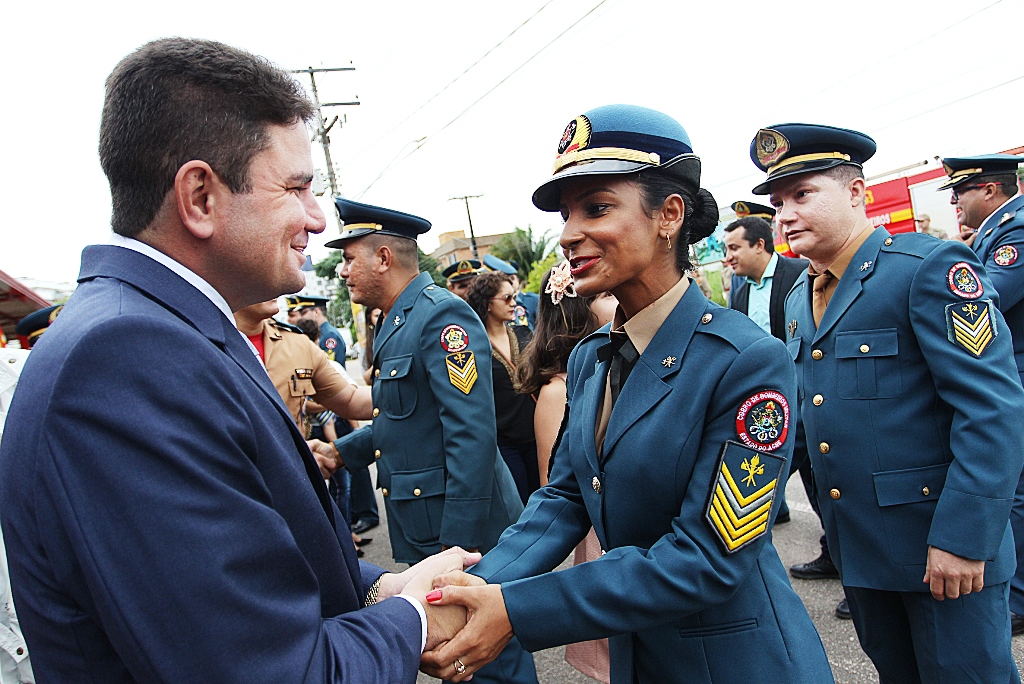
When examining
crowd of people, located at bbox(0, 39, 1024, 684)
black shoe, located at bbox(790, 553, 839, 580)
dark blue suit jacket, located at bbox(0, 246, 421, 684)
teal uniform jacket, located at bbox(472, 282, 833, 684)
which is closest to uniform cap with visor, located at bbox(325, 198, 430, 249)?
crowd of people, located at bbox(0, 39, 1024, 684)

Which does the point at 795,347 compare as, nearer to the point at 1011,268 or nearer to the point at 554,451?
the point at 554,451

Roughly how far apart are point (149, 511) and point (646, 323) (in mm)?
1198

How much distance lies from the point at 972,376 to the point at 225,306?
2100 mm

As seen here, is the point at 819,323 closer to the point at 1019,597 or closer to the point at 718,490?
the point at 718,490

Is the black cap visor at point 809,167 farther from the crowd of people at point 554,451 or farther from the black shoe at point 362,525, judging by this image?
the black shoe at point 362,525

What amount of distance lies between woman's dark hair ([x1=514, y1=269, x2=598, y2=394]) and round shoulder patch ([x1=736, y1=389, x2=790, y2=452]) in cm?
192

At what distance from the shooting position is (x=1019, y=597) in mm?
3176

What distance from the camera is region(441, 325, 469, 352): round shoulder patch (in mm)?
3072

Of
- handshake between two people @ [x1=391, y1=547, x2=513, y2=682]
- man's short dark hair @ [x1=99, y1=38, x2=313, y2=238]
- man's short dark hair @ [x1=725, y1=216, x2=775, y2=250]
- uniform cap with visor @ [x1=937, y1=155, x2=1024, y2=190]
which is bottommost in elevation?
handshake between two people @ [x1=391, y1=547, x2=513, y2=682]

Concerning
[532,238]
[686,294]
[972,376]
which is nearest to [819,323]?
[972,376]

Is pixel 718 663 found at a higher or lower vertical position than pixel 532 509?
lower

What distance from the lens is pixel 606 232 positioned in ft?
5.48

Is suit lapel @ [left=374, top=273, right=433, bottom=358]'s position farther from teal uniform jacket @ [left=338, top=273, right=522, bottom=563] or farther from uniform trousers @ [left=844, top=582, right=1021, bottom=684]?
uniform trousers @ [left=844, top=582, right=1021, bottom=684]

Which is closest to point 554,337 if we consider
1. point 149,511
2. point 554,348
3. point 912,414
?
point 554,348
